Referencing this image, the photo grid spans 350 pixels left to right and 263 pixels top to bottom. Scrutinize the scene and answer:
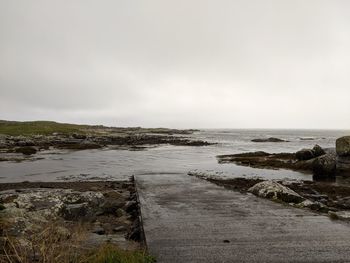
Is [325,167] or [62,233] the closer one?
[62,233]

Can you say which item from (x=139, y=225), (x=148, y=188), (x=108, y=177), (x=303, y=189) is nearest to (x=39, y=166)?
(x=108, y=177)

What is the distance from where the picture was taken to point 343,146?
25.9 metres

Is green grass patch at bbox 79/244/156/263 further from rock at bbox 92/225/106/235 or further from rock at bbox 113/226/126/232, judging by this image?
rock at bbox 113/226/126/232

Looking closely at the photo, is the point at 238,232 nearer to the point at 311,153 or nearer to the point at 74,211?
the point at 74,211

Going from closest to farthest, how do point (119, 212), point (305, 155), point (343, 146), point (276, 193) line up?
point (119, 212), point (276, 193), point (343, 146), point (305, 155)

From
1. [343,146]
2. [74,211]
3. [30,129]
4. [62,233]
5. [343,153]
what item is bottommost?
[74,211]

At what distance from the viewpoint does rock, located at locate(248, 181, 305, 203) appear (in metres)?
12.2

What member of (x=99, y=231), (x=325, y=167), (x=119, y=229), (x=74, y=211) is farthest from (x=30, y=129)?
(x=99, y=231)

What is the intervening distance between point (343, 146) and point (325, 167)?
3372 mm

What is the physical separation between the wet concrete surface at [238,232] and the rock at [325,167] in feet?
42.9

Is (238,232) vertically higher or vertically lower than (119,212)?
higher

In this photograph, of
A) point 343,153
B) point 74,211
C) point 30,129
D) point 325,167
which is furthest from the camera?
point 30,129

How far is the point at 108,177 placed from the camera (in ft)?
75.3

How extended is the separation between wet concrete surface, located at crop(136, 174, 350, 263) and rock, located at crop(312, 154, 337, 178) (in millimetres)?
13079
